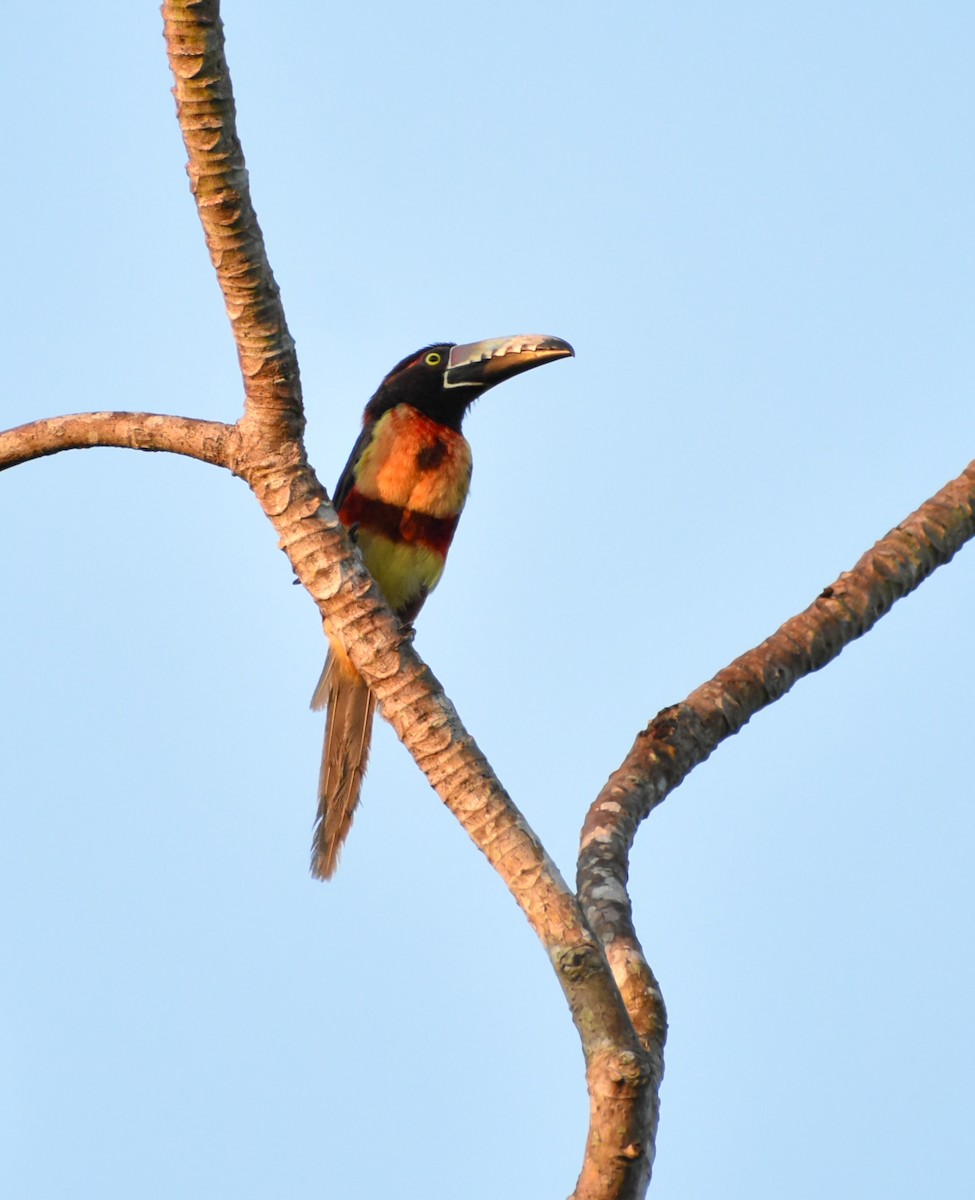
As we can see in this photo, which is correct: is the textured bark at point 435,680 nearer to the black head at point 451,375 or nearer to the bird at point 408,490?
the bird at point 408,490

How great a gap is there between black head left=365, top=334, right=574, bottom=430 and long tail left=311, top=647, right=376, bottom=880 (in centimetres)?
119

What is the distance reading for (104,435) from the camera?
4.48 m

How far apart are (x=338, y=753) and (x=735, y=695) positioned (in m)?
1.81

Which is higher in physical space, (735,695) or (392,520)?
(392,520)

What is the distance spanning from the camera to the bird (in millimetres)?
6031

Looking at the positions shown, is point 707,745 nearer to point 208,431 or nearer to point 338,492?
point 208,431

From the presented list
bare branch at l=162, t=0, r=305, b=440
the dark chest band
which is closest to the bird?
the dark chest band

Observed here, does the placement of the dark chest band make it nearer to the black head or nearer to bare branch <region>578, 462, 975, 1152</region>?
the black head

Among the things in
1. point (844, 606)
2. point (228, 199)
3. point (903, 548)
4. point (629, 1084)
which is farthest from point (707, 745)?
point (228, 199)

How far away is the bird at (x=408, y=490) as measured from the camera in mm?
6031

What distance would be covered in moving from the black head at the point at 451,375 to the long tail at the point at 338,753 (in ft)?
3.89

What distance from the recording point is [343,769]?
590 centimetres

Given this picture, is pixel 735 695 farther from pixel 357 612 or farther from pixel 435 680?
pixel 357 612

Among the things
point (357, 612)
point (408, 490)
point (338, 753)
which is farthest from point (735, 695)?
point (408, 490)
